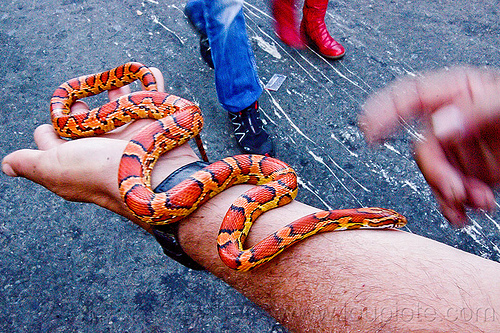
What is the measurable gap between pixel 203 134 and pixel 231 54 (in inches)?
40.6

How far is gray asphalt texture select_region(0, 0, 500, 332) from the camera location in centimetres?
304

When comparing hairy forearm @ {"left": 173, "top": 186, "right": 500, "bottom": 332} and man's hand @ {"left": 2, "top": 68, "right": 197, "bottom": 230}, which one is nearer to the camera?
hairy forearm @ {"left": 173, "top": 186, "right": 500, "bottom": 332}

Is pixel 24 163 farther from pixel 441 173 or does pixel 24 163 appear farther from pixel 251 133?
pixel 441 173

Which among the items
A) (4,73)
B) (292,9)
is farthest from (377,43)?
(4,73)

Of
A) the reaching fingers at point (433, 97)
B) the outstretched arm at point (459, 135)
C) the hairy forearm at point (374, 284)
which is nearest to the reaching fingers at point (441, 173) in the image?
the outstretched arm at point (459, 135)

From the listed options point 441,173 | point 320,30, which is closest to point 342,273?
point 441,173

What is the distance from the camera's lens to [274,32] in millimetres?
5246

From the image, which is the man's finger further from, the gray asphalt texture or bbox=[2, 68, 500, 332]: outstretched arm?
the gray asphalt texture

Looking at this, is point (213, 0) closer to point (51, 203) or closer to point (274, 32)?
point (274, 32)

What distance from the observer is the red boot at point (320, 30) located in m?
4.77

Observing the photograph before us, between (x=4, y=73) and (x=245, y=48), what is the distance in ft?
11.4

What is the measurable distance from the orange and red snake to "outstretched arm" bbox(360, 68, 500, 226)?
2.74ft

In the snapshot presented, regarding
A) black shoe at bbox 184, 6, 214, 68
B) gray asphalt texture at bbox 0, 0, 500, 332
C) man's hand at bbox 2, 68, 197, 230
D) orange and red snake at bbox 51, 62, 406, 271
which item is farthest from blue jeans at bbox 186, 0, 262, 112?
man's hand at bbox 2, 68, 197, 230

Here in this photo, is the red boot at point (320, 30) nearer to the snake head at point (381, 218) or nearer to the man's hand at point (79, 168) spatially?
the snake head at point (381, 218)
